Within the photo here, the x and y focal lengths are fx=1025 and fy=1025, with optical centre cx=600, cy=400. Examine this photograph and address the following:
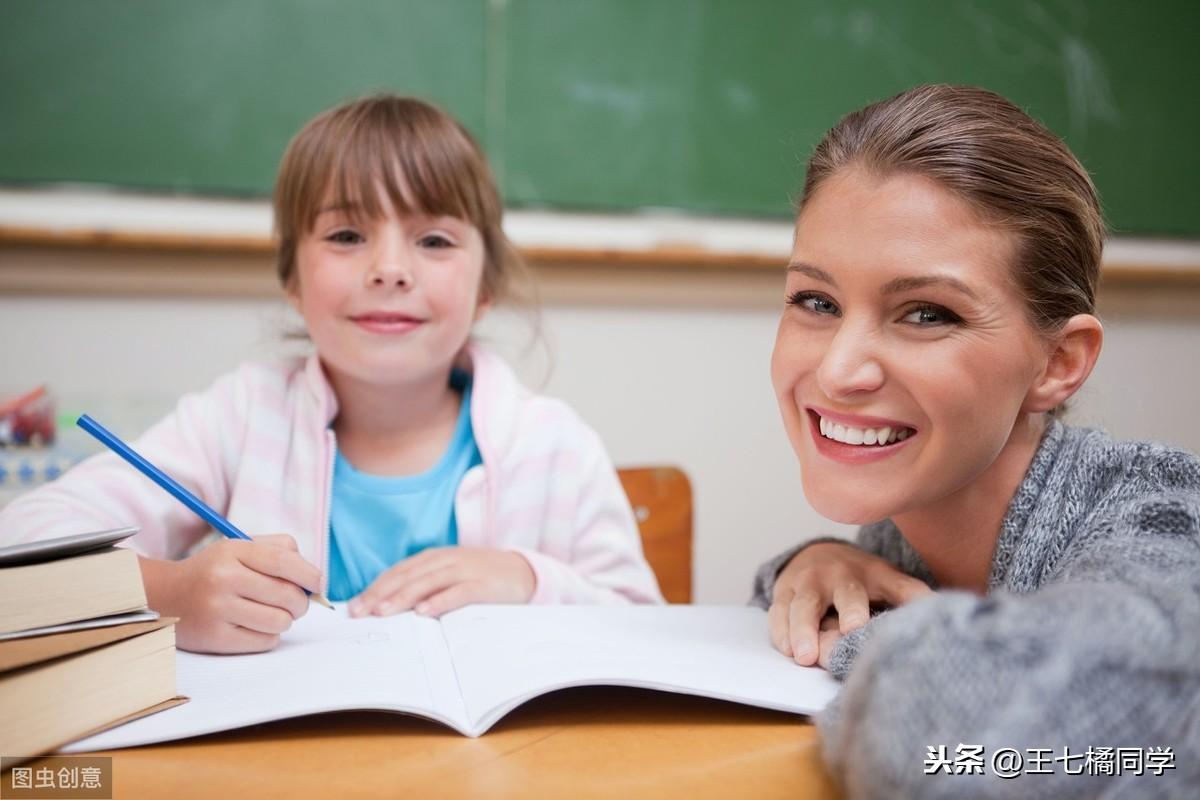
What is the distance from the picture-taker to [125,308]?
6.36 ft

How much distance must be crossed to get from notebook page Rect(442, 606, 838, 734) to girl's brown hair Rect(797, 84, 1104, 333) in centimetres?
33

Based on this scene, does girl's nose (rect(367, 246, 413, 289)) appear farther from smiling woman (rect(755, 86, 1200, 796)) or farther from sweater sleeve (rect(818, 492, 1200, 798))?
sweater sleeve (rect(818, 492, 1200, 798))

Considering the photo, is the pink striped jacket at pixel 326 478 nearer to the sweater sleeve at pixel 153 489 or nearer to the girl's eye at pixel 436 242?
the sweater sleeve at pixel 153 489

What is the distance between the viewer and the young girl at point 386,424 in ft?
A: 4.01

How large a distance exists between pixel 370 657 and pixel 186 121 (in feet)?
5.02

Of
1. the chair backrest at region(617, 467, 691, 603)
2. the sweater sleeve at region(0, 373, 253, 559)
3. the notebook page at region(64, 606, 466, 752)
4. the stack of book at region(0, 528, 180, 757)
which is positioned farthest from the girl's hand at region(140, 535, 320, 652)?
the chair backrest at region(617, 467, 691, 603)

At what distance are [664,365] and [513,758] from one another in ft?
5.43

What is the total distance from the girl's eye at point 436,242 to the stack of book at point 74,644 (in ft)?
2.35

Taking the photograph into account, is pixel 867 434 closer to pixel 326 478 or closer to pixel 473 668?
pixel 473 668

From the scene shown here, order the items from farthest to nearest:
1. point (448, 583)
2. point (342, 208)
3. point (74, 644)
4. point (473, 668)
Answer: point (342, 208), point (448, 583), point (473, 668), point (74, 644)

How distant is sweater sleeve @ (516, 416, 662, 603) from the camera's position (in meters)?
1.13

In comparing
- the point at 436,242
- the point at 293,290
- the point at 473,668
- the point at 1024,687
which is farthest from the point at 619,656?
the point at 293,290

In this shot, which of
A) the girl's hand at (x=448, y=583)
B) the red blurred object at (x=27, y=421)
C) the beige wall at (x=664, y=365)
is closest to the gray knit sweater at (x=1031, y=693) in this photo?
the girl's hand at (x=448, y=583)

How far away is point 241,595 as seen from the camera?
77cm
